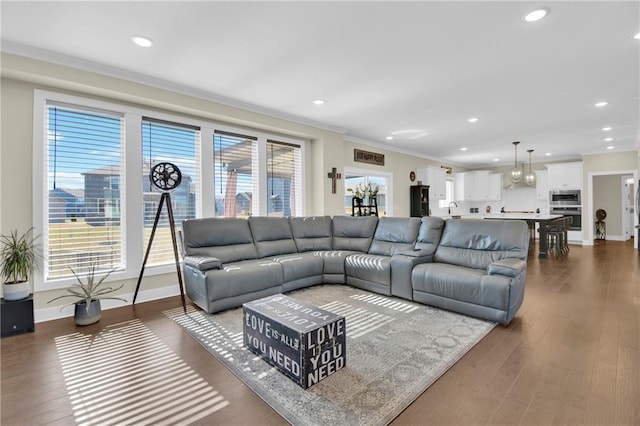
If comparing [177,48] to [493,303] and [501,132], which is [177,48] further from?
[501,132]

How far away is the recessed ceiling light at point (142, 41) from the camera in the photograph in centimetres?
270

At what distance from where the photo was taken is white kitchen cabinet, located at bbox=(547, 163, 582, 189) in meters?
8.48

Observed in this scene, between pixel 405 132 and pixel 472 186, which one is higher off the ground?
pixel 405 132

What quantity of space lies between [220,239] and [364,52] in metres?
2.77

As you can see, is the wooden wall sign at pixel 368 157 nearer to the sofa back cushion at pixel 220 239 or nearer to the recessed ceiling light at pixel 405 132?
the recessed ceiling light at pixel 405 132

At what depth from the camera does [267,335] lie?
2234 millimetres

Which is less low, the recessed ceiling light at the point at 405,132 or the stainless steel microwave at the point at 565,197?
the recessed ceiling light at the point at 405,132

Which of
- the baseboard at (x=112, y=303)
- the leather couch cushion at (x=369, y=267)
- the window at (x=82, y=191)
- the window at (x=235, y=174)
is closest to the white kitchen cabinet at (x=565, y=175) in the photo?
the leather couch cushion at (x=369, y=267)

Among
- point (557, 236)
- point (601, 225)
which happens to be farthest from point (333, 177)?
point (601, 225)

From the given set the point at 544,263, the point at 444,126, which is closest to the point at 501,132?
the point at 444,126

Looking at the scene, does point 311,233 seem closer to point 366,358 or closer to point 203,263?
point 203,263

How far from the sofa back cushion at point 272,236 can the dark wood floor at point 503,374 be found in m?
1.44

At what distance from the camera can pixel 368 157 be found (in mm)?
6914

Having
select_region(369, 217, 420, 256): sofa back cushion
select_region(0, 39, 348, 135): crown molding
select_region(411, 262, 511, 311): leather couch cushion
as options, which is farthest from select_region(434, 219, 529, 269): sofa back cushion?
select_region(0, 39, 348, 135): crown molding
